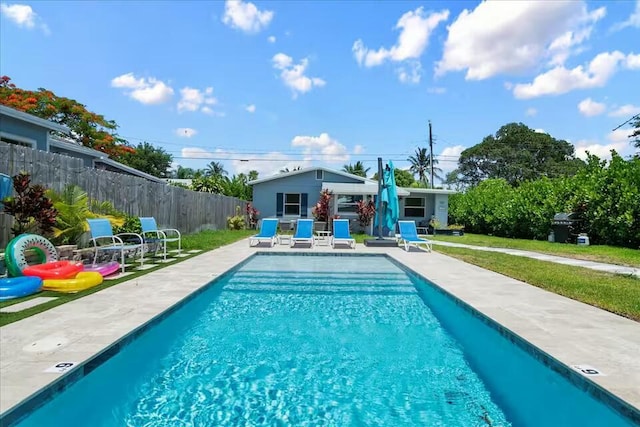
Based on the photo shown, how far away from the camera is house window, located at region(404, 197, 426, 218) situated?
77.9 ft

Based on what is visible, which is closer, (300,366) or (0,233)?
(300,366)

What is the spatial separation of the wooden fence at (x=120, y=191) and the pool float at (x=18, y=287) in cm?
168

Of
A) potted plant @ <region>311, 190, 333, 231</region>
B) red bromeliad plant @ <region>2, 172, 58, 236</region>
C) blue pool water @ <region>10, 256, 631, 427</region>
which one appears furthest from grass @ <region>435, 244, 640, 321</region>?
potted plant @ <region>311, 190, 333, 231</region>

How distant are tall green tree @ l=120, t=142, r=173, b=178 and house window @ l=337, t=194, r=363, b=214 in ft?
103

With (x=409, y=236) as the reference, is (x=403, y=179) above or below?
above

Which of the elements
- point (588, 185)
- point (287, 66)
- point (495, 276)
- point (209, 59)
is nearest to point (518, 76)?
point (588, 185)

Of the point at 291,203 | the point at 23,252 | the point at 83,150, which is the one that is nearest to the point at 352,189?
the point at 291,203

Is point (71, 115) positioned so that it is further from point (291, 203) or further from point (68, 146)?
point (291, 203)

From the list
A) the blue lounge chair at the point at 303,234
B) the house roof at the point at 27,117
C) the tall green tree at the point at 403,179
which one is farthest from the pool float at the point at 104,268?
the tall green tree at the point at 403,179

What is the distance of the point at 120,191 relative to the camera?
446 inches

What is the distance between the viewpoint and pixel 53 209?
7.21 meters

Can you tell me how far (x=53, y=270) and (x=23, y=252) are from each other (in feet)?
1.85

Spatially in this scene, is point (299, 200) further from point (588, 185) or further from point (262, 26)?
point (588, 185)

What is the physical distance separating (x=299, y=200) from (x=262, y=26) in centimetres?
1015
